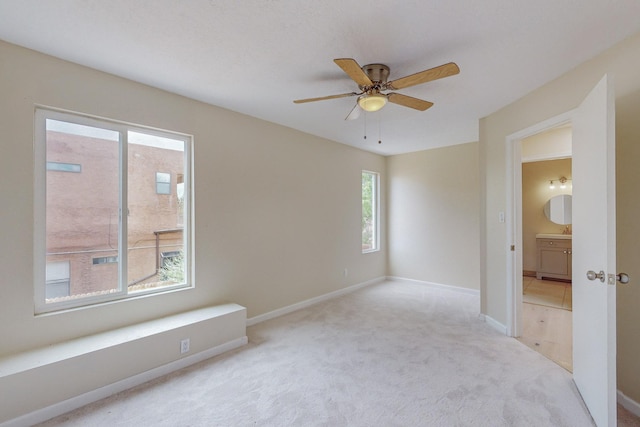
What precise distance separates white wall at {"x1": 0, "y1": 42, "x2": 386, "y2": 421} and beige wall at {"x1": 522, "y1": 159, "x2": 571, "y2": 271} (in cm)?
309

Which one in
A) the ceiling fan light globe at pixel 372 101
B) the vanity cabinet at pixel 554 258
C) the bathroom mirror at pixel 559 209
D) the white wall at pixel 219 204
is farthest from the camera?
the bathroom mirror at pixel 559 209

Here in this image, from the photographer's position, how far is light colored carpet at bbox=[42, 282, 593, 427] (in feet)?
6.19

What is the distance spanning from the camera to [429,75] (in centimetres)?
188

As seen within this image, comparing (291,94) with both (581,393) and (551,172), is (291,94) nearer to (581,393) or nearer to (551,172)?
(581,393)

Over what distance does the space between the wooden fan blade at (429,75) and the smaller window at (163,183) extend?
A: 2.27 meters

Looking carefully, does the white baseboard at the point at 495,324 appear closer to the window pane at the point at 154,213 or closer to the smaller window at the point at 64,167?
the window pane at the point at 154,213

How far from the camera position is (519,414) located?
1900 millimetres

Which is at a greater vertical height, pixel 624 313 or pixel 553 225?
pixel 553 225

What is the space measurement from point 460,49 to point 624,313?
2160 millimetres

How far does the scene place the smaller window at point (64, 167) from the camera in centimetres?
225

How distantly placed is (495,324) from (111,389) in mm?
3751

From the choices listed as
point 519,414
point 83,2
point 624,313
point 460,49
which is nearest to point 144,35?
point 83,2

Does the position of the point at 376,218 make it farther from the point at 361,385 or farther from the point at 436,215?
the point at 361,385

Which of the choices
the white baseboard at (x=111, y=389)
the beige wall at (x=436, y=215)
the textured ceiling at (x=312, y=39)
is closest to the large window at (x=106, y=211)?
the textured ceiling at (x=312, y=39)
